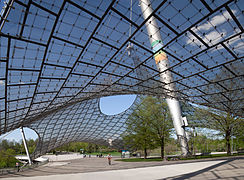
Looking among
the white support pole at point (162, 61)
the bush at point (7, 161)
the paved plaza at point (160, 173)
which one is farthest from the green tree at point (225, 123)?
the bush at point (7, 161)

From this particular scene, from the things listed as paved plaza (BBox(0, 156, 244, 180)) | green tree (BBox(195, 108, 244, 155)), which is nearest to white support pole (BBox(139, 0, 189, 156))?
green tree (BBox(195, 108, 244, 155))

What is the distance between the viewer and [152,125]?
47156 millimetres

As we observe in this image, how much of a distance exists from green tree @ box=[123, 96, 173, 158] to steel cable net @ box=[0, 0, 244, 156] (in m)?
14.8

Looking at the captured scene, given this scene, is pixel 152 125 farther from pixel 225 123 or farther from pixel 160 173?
pixel 160 173

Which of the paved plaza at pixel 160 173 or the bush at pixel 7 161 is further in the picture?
the bush at pixel 7 161

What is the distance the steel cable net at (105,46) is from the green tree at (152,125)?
1485 centimetres

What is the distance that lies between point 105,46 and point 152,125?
3264 centimetres

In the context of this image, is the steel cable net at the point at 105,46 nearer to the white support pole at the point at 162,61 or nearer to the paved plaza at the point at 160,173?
the white support pole at the point at 162,61

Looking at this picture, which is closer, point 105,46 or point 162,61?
point 105,46

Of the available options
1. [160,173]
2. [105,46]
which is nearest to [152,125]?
[160,173]

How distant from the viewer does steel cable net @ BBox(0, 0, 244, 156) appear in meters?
14.3

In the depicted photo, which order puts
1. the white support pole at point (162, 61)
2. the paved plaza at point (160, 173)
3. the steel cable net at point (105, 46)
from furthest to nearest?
1. the paved plaza at point (160, 173)
2. the white support pole at point (162, 61)
3. the steel cable net at point (105, 46)

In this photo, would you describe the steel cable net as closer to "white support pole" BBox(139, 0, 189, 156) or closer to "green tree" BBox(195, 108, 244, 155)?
"white support pole" BBox(139, 0, 189, 156)

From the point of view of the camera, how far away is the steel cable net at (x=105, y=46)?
47.0 feet
